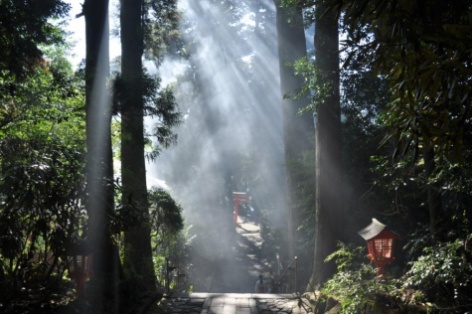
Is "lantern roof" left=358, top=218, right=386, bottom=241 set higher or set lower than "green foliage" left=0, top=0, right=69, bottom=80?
lower

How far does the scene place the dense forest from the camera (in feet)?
14.9

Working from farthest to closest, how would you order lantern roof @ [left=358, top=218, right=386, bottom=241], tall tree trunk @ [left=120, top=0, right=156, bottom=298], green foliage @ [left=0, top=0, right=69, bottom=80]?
tall tree trunk @ [left=120, top=0, right=156, bottom=298]
lantern roof @ [left=358, top=218, right=386, bottom=241]
green foliage @ [left=0, top=0, right=69, bottom=80]

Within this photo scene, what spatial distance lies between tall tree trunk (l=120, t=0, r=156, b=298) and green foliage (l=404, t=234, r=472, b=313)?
6.02 meters

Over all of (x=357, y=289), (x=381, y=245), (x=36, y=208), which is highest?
(x=36, y=208)

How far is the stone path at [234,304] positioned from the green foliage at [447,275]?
3.33 m

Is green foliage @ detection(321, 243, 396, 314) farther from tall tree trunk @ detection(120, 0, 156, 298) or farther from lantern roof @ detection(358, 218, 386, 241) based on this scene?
tall tree trunk @ detection(120, 0, 156, 298)

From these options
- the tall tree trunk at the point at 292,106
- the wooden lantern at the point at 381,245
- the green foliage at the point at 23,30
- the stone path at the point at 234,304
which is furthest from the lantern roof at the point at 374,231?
the tall tree trunk at the point at 292,106

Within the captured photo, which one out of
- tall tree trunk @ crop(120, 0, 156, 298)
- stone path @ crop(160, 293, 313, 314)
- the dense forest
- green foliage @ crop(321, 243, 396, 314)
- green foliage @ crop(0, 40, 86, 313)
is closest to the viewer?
the dense forest

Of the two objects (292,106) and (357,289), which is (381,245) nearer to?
(357,289)

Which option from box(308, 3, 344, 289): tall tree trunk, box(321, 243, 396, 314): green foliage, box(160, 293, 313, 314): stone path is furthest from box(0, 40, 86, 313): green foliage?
box(308, 3, 344, 289): tall tree trunk

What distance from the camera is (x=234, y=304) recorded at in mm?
10523

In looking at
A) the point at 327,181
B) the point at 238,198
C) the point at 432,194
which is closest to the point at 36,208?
the point at 432,194

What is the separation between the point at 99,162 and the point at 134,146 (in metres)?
4.96

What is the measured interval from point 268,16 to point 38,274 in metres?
27.2
